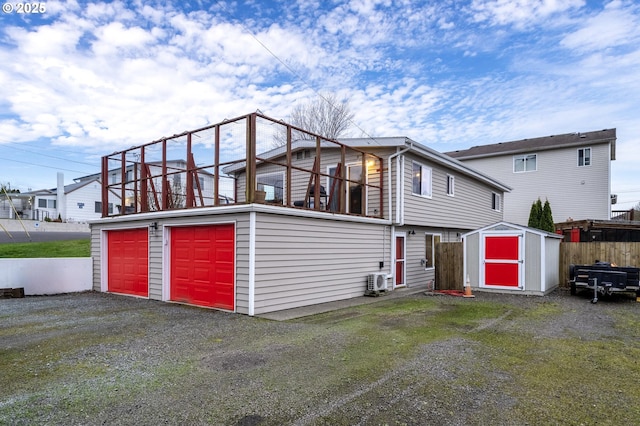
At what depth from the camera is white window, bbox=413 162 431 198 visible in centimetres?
1232

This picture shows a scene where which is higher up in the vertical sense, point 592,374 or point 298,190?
point 298,190

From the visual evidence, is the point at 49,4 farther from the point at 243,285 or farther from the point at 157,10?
the point at 243,285

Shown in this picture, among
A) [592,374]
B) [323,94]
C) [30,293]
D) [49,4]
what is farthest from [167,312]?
[323,94]

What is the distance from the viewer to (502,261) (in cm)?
1118

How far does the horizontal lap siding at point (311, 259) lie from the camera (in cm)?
779

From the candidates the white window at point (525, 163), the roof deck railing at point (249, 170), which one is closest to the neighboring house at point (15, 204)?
the roof deck railing at point (249, 170)

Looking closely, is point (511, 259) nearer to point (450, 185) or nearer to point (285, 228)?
point (450, 185)

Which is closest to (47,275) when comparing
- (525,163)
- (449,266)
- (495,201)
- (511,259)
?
(449,266)

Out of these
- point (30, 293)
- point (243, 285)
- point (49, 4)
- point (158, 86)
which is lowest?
point (30, 293)

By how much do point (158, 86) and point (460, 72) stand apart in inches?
478

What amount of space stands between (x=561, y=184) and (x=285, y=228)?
20.2m

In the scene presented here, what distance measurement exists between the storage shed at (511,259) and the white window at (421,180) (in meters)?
2.08

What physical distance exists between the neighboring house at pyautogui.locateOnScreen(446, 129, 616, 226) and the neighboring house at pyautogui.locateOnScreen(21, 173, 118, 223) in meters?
31.2

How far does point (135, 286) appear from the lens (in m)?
10.5
